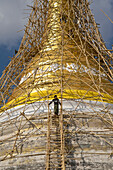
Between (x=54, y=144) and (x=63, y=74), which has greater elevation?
(x=63, y=74)

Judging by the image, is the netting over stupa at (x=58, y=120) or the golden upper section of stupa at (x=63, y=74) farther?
the golden upper section of stupa at (x=63, y=74)

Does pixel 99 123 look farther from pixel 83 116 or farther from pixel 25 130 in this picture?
pixel 25 130

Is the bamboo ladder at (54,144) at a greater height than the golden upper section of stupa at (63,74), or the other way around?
the golden upper section of stupa at (63,74)

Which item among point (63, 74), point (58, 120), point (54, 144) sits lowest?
point (54, 144)

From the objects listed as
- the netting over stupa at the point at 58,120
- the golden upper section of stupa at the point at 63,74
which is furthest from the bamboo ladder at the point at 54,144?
the golden upper section of stupa at the point at 63,74

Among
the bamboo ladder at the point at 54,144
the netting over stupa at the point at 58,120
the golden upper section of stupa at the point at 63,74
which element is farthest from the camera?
the golden upper section of stupa at the point at 63,74

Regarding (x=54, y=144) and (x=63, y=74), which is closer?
(x=54, y=144)

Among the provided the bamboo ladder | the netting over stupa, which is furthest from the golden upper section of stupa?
the bamboo ladder

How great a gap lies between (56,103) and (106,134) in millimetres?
1259

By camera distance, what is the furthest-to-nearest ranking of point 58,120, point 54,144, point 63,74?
point 63,74 < point 58,120 < point 54,144

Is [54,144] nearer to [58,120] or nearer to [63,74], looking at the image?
[58,120]

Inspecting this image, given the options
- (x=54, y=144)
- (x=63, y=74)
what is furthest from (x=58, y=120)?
(x=63, y=74)

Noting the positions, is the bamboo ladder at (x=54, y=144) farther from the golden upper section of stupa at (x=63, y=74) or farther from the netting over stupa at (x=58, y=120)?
the golden upper section of stupa at (x=63, y=74)

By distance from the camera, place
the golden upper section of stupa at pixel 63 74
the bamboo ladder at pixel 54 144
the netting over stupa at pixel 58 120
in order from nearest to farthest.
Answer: the bamboo ladder at pixel 54 144
the netting over stupa at pixel 58 120
the golden upper section of stupa at pixel 63 74
